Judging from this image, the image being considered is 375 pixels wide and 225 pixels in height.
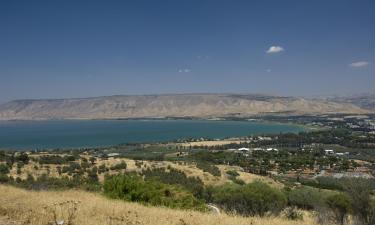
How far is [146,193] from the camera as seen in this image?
12945 mm

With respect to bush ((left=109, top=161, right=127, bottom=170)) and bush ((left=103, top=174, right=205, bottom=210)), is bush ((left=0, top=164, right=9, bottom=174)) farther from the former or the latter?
bush ((left=103, top=174, right=205, bottom=210))

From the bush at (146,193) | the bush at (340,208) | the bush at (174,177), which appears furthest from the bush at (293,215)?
the bush at (174,177)

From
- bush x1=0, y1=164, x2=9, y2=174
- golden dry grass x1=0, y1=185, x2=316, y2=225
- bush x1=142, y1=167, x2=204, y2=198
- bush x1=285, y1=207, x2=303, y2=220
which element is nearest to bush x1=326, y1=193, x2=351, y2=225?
bush x1=285, y1=207, x2=303, y2=220

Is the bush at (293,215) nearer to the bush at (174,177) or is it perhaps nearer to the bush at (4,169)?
the bush at (174,177)

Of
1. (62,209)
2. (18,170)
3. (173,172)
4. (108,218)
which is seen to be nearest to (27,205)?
(62,209)

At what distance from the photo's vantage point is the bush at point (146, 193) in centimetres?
1248

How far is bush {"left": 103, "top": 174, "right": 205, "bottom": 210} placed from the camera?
12.5 metres

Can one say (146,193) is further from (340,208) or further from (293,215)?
(340,208)

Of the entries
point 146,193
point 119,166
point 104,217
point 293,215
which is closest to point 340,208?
point 293,215

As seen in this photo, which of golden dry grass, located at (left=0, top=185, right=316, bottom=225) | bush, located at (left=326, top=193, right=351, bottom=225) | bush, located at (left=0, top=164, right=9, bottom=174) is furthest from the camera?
bush, located at (left=0, top=164, right=9, bottom=174)

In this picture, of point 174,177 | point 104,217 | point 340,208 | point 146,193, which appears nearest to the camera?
point 104,217

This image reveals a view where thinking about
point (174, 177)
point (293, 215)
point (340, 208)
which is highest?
point (293, 215)

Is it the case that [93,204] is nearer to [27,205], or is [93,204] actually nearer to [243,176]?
[27,205]

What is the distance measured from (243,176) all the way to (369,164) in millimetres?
47586
